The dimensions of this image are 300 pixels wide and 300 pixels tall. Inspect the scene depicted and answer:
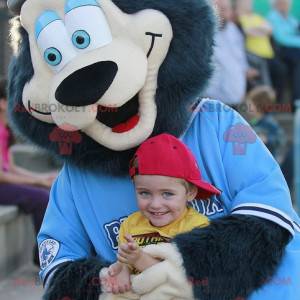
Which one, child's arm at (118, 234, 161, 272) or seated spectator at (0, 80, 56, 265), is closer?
child's arm at (118, 234, 161, 272)

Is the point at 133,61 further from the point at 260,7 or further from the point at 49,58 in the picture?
the point at 260,7

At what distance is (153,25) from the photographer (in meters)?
2.80

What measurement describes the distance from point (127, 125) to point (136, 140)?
68 mm

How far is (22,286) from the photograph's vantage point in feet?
17.4

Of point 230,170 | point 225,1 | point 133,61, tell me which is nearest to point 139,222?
point 230,170

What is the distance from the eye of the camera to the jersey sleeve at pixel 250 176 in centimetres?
280

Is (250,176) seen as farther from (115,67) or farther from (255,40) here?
(255,40)

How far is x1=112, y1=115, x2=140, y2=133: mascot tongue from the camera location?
2.83 metres

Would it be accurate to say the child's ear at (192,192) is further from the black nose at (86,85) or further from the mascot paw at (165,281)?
the black nose at (86,85)

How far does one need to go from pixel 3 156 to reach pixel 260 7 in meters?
5.02

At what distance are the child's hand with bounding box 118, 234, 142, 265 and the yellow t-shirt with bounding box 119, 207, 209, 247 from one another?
0.12 meters

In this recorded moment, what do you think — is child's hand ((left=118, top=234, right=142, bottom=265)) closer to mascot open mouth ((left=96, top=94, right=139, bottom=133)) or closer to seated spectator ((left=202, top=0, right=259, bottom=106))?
mascot open mouth ((left=96, top=94, right=139, bottom=133))

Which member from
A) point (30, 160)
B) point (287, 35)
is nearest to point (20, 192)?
point (30, 160)

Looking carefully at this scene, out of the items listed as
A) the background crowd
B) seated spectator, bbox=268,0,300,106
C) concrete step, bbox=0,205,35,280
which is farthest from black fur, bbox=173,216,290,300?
seated spectator, bbox=268,0,300,106
